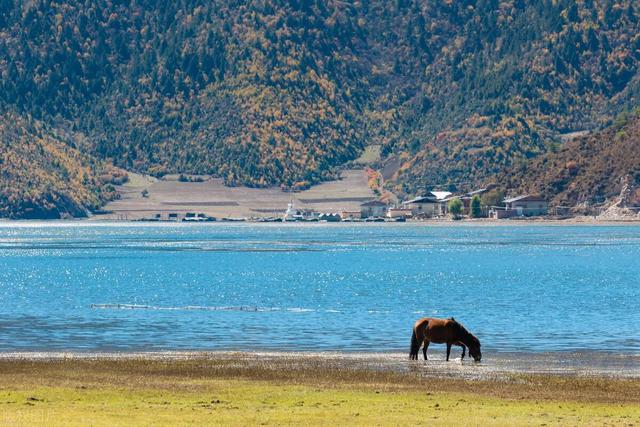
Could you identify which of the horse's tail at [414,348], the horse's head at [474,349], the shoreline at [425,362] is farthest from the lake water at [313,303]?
the horse's head at [474,349]

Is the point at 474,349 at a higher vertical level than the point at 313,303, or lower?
higher

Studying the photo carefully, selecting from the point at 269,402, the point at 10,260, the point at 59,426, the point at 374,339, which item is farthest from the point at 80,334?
the point at 10,260

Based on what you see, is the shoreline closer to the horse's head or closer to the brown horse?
the horse's head

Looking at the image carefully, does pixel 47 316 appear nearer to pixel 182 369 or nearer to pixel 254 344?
pixel 254 344

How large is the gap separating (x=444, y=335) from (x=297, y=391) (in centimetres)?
1037

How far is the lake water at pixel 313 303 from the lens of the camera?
6712cm

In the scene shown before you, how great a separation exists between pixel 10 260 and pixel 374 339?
120998 mm

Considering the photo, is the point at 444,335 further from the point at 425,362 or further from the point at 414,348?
the point at 414,348

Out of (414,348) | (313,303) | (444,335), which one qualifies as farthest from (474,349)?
(313,303)

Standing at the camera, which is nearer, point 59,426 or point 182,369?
point 59,426

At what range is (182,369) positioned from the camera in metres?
52.8

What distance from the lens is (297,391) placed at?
151 ft

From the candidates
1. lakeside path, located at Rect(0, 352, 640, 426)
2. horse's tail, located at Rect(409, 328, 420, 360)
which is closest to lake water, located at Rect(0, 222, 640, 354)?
horse's tail, located at Rect(409, 328, 420, 360)

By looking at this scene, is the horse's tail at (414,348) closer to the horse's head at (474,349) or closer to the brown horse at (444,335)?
the brown horse at (444,335)
